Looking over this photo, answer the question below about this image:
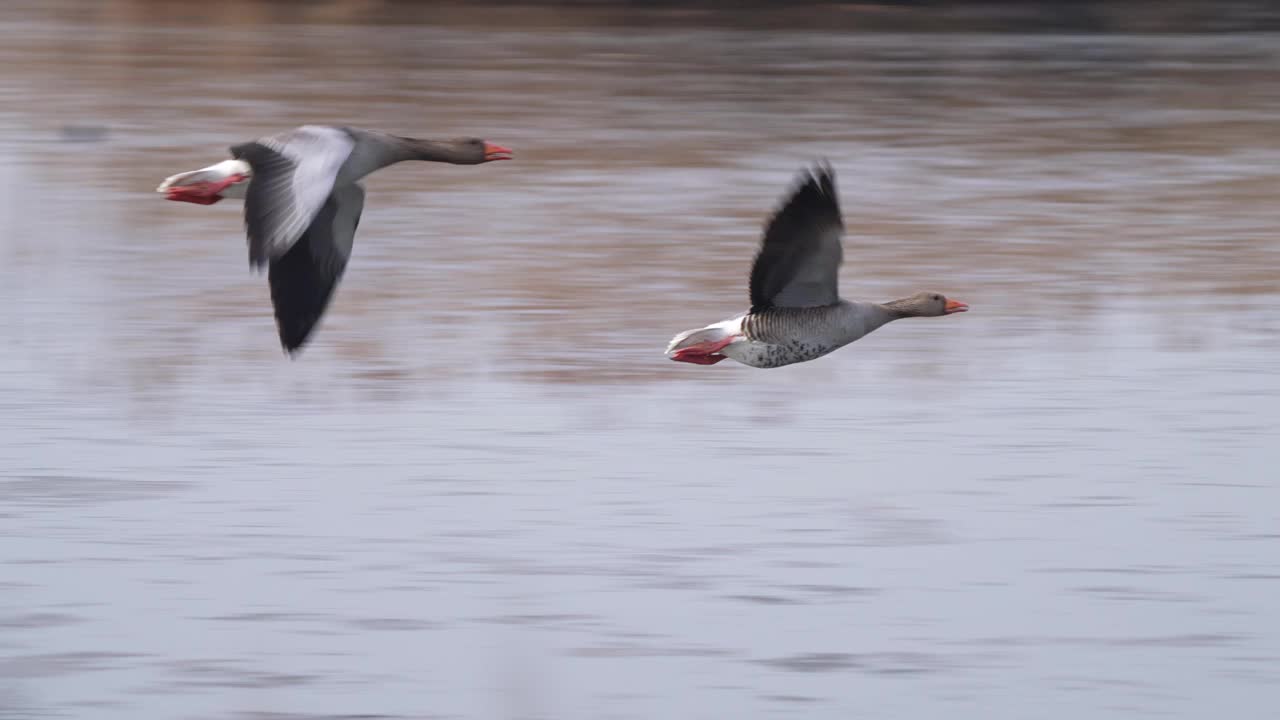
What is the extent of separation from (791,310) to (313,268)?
1.74 metres

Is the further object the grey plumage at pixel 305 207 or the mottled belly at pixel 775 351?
the mottled belly at pixel 775 351

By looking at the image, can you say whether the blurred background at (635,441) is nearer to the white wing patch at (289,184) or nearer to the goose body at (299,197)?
the goose body at (299,197)

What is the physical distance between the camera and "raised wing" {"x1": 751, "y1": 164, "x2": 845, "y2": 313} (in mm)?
7625

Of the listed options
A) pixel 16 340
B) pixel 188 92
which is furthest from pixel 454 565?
pixel 188 92

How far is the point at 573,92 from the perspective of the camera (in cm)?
2192

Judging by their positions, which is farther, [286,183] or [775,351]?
[775,351]

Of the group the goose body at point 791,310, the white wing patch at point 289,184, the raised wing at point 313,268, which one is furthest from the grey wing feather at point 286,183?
the goose body at point 791,310

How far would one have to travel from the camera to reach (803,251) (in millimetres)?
7926

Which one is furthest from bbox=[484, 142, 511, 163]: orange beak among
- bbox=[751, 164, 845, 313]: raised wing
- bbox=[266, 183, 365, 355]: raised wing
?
bbox=[751, 164, 845, 313]: raised wing

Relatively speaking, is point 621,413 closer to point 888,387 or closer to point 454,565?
point 888,387

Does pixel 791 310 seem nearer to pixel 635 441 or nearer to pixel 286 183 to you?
pixel 635 441

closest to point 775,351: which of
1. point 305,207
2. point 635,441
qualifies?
point 635,441

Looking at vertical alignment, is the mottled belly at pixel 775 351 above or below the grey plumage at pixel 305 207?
below

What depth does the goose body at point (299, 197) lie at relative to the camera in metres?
7.22
